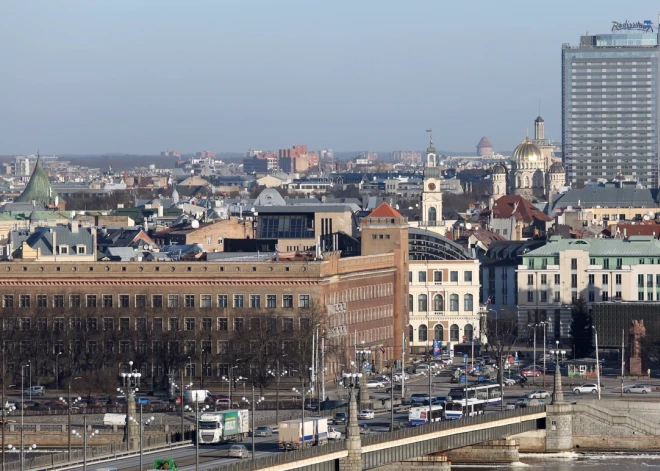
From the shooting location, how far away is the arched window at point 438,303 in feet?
444

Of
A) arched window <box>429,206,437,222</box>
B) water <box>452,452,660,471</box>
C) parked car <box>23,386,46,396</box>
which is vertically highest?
arched window <box>429,206,437,222</box>

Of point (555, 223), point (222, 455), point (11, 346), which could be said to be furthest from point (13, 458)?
point (555, 223)

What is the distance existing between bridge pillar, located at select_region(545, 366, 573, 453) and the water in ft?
1.63

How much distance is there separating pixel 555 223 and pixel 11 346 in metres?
78.0

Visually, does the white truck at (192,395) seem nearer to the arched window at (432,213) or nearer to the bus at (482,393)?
the bus at (482,393)

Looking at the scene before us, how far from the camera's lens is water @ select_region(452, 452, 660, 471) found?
94438 millimetres

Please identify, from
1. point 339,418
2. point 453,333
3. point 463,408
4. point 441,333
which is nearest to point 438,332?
point 441,333

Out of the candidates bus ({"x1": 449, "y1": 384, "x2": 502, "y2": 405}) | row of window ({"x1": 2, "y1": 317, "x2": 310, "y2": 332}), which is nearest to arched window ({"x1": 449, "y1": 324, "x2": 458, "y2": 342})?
row of window ({"x1": 2, "y1": 317, "x2": 310, "y2": 332})

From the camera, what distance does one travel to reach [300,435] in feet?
265

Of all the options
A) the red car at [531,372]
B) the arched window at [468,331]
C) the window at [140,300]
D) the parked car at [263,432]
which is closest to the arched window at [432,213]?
the arched window at [468,331]

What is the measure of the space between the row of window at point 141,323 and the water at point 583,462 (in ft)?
64.1

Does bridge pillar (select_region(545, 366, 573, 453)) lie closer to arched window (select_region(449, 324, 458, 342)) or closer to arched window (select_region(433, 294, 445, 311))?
arched window (select_region(449, 324, 458, 342))

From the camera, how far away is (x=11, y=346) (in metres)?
113

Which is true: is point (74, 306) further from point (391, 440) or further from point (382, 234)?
point (391, 440)
